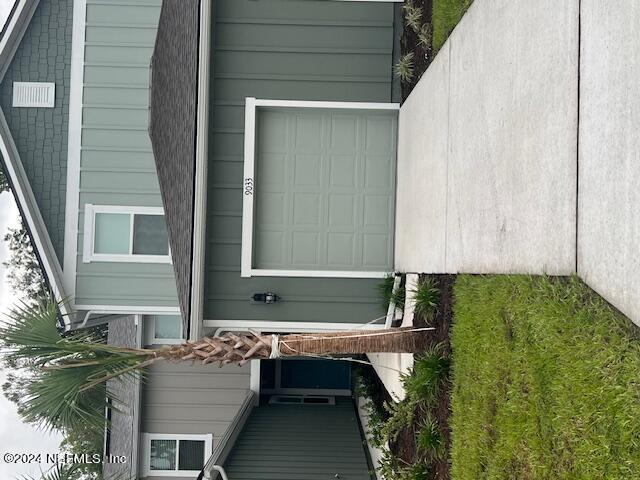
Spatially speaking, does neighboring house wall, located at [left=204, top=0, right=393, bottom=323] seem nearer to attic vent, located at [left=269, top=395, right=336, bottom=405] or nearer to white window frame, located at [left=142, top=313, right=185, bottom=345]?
white window frame, located at [left=142, top=313, right=185, bottom=345]

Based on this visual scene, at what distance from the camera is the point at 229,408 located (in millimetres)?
12492

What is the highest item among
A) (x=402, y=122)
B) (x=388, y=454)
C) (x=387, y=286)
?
(x=402, y=122)

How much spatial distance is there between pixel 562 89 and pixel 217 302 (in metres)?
6.18

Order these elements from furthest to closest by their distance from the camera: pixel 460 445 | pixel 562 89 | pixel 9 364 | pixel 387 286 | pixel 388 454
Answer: pixel 387 286 < pixel 388 454 < pixel 9 364 < pixel 460 445 < pixel 562 89

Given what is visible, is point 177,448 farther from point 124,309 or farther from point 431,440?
point 431,440

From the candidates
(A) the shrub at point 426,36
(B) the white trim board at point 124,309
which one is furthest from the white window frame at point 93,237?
(A) the shrub at point 426,36

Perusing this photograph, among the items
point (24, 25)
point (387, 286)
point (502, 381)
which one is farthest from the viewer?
point (24, 25)

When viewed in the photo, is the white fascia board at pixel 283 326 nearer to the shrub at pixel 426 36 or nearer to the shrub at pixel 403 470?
the shrub at pixel 403 470

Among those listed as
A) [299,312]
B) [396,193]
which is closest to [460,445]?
[299,312]

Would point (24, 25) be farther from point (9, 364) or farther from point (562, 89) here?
point (562, 89)

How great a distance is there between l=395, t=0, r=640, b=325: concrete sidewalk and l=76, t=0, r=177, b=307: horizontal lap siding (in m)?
4.97

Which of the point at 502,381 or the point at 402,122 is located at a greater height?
the point at 402,122

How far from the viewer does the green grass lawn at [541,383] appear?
309 centimetres

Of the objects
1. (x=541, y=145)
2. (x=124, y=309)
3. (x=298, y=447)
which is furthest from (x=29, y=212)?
(x=541, y=145)
